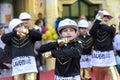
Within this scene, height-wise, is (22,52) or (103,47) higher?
(22,52)

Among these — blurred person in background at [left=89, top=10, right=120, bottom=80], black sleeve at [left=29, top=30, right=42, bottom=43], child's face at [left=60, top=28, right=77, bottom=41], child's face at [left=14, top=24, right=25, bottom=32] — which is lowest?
blurred person in background at [left=89, top=10, right=120, bottom=80]

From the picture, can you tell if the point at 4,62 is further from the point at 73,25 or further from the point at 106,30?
the point at 73,25

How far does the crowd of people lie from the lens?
683 centimetres

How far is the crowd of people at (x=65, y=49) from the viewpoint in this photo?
22.4 feet

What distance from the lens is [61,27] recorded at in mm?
6859

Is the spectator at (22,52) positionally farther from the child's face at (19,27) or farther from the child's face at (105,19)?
the child's face at (105,19)

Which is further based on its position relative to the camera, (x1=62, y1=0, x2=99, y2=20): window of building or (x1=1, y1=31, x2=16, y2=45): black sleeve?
(x1=62, y1=0, x2=99, y2=20): window of building

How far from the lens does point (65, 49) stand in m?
Answer: 6.75

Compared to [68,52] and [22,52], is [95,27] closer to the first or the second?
[22,52]

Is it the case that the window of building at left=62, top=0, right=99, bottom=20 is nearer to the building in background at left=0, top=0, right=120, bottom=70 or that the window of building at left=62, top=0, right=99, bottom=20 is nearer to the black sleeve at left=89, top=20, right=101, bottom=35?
the building in background at left=0, top=0, right=120, bottom=70

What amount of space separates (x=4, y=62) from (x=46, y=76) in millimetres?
3813

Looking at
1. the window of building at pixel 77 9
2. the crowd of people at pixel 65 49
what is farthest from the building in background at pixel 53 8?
the crowd of people at pixel 65 49

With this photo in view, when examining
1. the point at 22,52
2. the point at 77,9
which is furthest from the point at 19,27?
the point at 77,9


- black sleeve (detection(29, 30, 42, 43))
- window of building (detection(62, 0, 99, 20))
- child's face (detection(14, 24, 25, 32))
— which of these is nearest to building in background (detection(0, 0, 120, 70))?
window of building (detection(62, 0, 99, 20))
